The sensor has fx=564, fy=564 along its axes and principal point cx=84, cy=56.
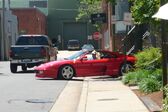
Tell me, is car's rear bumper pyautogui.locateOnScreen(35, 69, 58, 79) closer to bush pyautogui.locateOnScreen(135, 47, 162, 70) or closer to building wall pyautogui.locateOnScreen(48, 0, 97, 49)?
bush pyautogui.locateOnScreen(135, 47, 162, 70)

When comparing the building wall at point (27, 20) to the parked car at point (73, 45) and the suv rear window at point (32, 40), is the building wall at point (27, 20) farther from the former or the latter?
the suv rear window at point (32, 40)

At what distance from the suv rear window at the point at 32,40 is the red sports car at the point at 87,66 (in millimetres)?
7821

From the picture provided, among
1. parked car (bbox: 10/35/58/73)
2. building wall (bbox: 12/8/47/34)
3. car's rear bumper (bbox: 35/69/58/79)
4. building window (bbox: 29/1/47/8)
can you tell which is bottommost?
car's rear bumper (bbox: 35/69/58/79)

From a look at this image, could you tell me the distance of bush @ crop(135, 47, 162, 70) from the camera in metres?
19.7

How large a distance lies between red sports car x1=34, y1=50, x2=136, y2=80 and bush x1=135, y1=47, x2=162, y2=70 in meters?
3.69

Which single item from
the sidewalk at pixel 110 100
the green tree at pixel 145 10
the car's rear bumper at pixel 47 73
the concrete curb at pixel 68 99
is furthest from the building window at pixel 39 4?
the green tree at pixel 145 10

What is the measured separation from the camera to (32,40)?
3291 centimetres

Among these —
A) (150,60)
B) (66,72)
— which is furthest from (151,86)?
(66,72)

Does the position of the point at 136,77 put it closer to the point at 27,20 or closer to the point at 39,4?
the point at 27,20

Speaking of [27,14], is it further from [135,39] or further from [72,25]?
[135,39]

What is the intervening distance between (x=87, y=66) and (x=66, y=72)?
99 cm

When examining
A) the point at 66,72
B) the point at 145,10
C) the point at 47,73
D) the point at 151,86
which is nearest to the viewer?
the point at 151,86

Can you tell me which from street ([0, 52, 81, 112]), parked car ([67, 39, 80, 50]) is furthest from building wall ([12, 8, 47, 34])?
street ([0, 52, 81, 112])

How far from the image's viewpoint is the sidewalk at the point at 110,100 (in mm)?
13390
